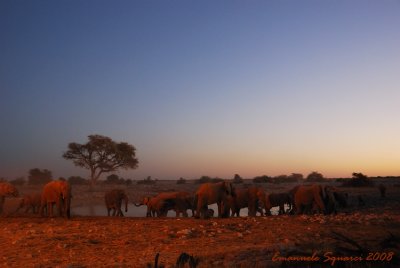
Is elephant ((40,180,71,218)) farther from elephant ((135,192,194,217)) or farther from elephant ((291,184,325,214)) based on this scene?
elephant ((291,184,325,214))

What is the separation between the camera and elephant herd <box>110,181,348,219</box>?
19812mm

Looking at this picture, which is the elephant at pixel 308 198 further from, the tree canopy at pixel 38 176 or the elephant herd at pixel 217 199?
the tree canopy at pixel 38 176

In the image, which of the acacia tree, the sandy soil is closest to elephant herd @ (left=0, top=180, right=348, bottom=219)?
the sandy soil

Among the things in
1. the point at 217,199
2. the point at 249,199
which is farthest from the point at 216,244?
the point at 249,199

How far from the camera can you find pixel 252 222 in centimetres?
1512

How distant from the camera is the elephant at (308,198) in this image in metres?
21.4

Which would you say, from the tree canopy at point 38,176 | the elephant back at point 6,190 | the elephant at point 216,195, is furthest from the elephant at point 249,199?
the tree canopy at point 38,176

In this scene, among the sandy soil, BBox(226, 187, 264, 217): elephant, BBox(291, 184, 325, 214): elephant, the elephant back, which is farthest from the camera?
the elephant back

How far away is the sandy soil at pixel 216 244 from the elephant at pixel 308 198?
6.14m

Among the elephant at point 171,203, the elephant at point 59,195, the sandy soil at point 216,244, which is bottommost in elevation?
the sandy soil at point 216,244

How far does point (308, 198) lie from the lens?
21875 mm

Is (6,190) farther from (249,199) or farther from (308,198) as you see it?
(308,198)

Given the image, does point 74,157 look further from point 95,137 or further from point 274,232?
point 274,232

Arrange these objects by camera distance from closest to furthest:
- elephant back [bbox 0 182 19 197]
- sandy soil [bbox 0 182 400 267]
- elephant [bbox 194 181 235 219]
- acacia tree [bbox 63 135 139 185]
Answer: sandy soil [bbox 0 182 400 267] < elephant [bbox 194 181 235 219] < elephant back [bbox 0 182 19 197] < acacia tree [bbox 63 135 139 185]
